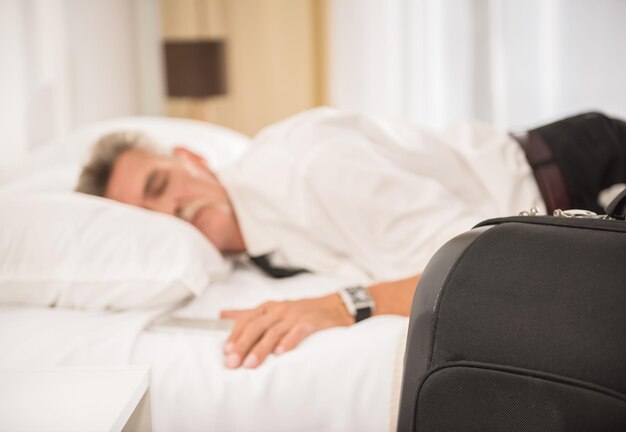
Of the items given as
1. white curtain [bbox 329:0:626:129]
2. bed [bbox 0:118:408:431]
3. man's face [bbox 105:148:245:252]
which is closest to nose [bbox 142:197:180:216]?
man's face [bbox 105:148:245:252]

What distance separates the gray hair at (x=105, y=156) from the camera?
1.47 meters

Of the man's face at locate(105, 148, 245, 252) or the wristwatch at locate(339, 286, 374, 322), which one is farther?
the man's face at locate(105, 148, 245, 252)

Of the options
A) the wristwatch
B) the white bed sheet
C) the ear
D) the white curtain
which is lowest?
the white bed sheet

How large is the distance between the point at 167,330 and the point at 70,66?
131 cm

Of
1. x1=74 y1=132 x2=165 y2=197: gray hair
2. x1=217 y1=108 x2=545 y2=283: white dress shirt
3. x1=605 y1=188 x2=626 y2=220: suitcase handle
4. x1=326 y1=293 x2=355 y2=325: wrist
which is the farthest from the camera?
x1=74 y1=132 x2=165 y2=197: gray hair

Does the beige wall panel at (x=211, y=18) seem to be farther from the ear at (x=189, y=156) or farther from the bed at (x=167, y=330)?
the bed at (x=167, y=330)

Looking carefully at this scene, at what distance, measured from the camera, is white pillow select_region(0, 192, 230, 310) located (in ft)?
3.69

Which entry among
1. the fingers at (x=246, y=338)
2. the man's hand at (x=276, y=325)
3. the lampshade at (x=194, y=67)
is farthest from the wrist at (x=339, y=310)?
the lampshade at (x=194, y=67)

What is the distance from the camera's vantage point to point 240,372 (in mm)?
982

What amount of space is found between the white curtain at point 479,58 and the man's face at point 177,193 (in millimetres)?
1630

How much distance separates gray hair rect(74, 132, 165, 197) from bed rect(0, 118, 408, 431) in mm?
77

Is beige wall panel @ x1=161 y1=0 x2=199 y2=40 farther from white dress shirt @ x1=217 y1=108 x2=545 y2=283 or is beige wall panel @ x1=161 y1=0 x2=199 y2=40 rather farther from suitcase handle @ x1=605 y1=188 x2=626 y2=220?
suitcase handle @ x1=605 y1=188 x2=626 y2=220

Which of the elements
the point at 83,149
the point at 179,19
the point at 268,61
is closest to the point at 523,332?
the point at 83,149

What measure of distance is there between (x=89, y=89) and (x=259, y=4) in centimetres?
107
